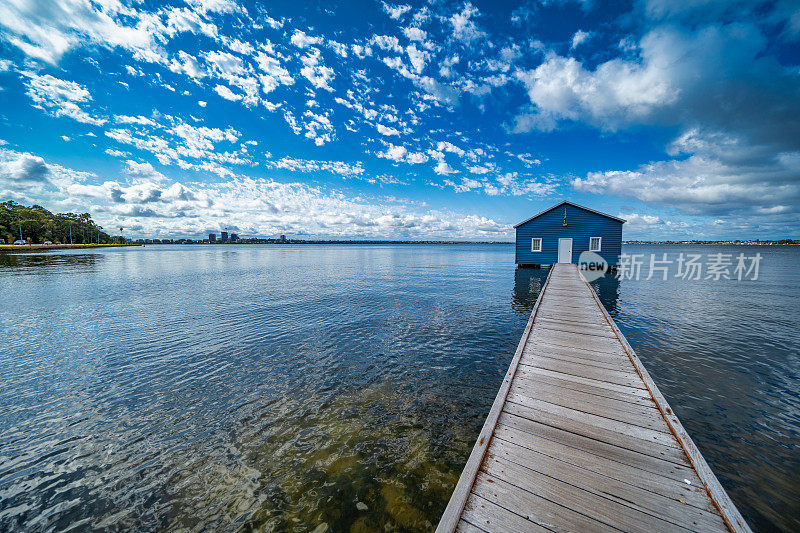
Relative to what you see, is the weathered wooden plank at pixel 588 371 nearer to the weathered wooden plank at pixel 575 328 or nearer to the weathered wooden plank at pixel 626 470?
the weathered wooden plank at pixel 626 470

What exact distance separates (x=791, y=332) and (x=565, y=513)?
17810 mm

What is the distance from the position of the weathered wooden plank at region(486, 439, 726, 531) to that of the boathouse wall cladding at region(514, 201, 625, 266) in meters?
31.0

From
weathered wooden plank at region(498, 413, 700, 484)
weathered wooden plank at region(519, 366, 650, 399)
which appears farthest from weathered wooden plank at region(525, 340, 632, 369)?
weathered wooden plank at region(498, 413, 700, 484)

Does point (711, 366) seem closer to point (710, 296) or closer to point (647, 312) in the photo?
point (647, 312)

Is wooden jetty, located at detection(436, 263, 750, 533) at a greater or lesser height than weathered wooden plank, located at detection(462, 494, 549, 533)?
greater

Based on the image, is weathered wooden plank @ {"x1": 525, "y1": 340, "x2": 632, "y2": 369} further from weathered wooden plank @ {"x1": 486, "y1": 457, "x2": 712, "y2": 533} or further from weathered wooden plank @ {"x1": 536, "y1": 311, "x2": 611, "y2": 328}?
weathered wooden plank @ {"x1": 486, "y1": 457, "x2": 712, "y2": 533}

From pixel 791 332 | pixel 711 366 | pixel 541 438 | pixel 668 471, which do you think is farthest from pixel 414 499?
pixel 791 332

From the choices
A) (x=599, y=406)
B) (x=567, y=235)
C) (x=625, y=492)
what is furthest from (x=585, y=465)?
(x=567, y=235)

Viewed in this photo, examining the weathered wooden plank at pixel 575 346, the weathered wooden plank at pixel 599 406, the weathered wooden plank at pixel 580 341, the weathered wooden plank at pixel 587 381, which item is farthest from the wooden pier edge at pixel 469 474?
the weathered wooden plank at pixel 580 341

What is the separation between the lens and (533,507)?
3.02 metres

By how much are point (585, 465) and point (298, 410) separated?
19.0ft

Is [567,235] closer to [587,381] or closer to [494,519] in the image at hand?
[587,381]

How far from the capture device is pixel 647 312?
1541cm

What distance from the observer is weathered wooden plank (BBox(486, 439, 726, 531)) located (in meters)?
2.83
